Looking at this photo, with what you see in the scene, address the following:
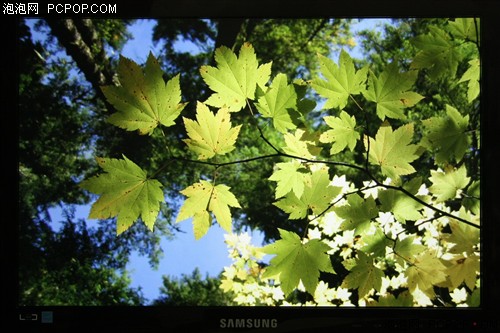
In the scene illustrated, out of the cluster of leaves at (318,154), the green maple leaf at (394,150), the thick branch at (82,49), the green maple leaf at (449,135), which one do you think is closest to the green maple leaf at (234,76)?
the cluster of leaves at (318,154)

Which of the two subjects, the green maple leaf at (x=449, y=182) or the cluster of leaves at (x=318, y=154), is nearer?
the cluster of leaves at (x=318, y=154)

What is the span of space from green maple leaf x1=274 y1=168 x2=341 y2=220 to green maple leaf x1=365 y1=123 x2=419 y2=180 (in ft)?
0.30

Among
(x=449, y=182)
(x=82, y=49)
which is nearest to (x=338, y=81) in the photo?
(x=449, y=182)

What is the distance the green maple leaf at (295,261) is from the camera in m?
0.65

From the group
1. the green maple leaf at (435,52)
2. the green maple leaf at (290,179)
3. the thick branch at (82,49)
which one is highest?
the thick branch at (82,49)

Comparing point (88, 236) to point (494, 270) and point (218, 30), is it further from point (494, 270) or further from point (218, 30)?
point (494, 270)

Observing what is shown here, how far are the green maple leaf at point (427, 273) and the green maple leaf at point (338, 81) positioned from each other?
0.34 metres

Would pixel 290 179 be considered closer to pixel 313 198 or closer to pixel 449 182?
pixel 313 198

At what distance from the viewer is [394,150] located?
0.66 metres

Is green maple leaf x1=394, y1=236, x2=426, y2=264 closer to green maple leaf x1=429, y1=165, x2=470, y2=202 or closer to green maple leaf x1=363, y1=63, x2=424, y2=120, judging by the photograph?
green maple leaf x1=429, y1=165, x2=470, y2=202

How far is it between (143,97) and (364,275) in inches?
19.5

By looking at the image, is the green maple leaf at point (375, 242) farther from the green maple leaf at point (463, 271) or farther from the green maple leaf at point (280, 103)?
the green maple leaf at point (280, 103)

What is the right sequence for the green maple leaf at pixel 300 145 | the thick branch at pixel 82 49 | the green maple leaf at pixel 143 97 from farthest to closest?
1. the thick branch at pixel 82 49
2. the green maple leaf at pixel 300 145
3. the green maple leaf at pixel 143 97

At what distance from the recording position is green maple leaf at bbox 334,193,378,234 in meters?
0.69
